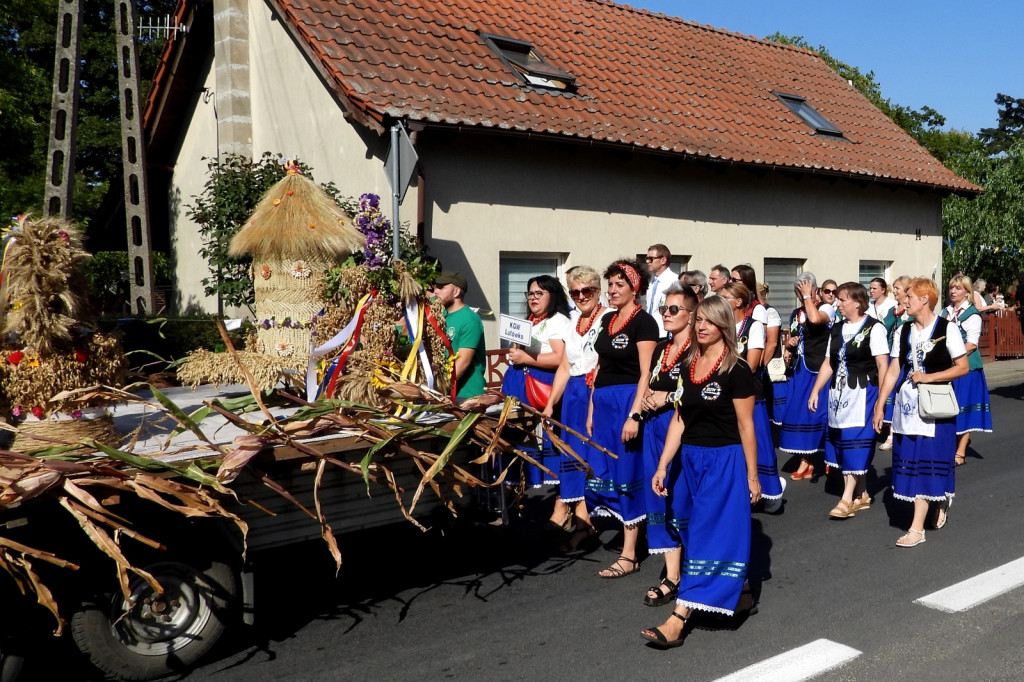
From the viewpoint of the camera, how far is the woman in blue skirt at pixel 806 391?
26.0 ft

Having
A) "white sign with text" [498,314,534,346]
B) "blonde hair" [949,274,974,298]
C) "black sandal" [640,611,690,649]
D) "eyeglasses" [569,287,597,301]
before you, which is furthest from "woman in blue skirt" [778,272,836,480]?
"black sandal" [640,611,690,649]

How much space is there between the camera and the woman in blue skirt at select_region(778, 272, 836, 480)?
7.93 meters

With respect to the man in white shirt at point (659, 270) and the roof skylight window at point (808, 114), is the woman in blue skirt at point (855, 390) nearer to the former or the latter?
the man in white shirt at point (659, 270)

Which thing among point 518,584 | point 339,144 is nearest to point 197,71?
point 339,144

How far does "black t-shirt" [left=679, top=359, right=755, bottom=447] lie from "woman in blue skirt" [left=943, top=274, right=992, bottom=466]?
5.38 metres

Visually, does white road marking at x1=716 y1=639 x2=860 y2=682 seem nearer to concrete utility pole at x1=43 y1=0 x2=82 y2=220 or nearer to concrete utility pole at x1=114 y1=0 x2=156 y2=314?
concrete utility pole at x1=114 y1=0 x2=156 y2=314

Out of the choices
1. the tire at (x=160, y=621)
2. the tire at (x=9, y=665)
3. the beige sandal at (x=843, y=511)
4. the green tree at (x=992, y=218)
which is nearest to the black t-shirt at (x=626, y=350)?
the beige sandal at (x=843, y=511)

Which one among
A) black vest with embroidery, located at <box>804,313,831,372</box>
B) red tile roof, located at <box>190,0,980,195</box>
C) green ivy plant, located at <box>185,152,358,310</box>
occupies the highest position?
red tile roof, located at <box>190,0,980,195</box>

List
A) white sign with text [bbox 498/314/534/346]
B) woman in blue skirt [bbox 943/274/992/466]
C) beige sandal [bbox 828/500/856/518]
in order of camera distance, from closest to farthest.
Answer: white sign with text [bbox 498/314/534/346], beige sandal [bbox 828/500/856/518], woman in blue skirt [bbox 943/274/992/466]

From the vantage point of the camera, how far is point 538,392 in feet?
21.1

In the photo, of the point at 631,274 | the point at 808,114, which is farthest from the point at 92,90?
the point at 631,274

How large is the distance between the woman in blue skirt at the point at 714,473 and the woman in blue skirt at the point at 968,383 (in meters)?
5.38

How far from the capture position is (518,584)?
532cm

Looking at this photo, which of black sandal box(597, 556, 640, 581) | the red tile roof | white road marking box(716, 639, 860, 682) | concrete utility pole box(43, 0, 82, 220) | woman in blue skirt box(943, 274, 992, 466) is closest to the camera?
white road marking box(716, 639, 860, 682)
